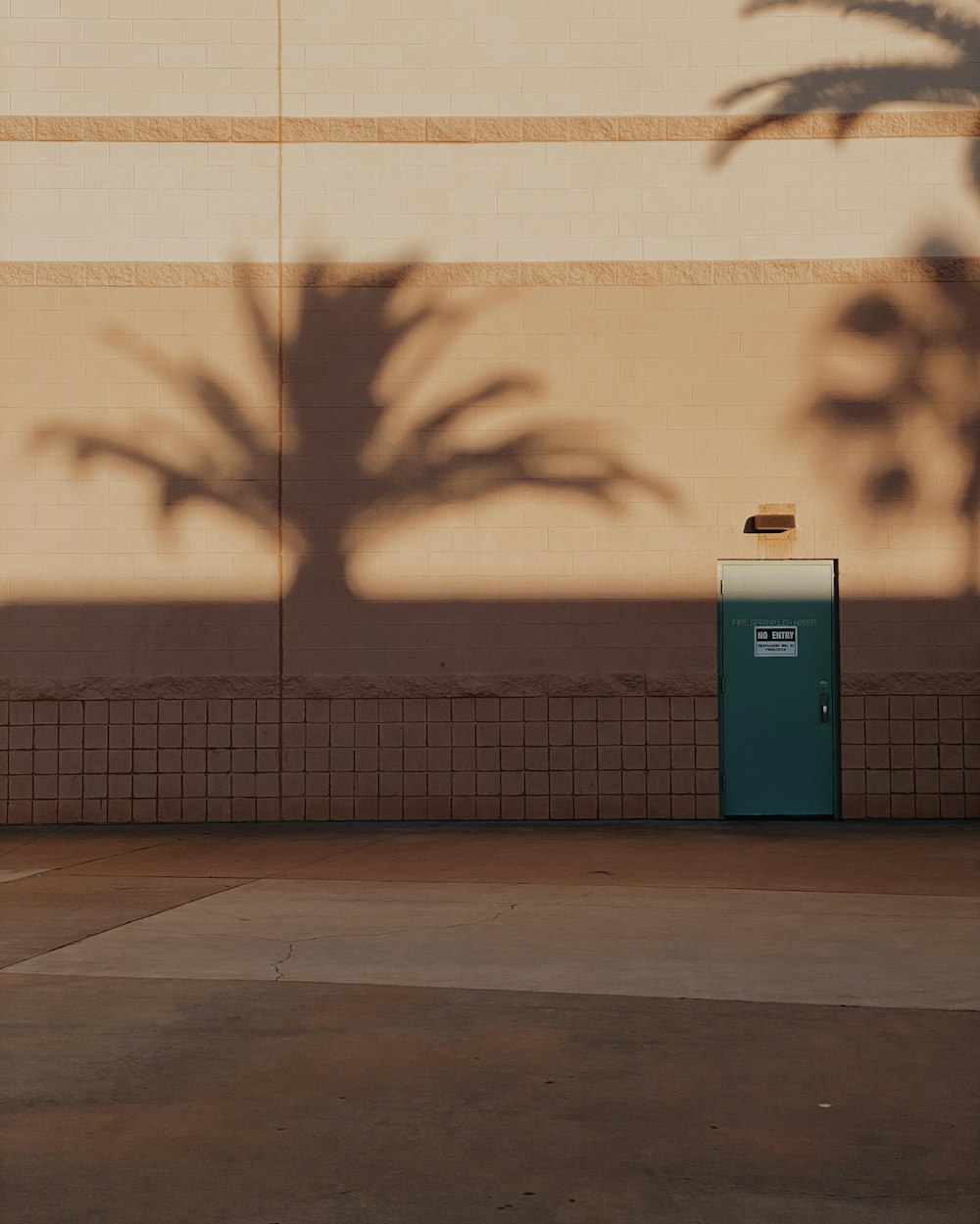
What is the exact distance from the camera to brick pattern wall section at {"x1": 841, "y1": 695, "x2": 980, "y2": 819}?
16.5m

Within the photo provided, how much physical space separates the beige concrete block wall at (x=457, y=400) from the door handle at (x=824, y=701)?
0.17 meters

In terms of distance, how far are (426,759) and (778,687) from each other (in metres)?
3.86

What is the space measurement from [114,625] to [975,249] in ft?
33.2

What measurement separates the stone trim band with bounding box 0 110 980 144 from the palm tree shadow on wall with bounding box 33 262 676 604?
1.49 metres

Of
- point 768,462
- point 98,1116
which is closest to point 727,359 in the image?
point 768,462

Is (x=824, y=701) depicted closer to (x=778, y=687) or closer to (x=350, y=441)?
(x=778, y=687)

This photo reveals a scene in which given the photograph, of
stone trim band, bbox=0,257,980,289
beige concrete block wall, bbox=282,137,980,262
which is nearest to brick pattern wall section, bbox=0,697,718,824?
stone trim band, bbox=0,257,980,289

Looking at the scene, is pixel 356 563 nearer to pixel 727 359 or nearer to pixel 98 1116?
pixel 727 359

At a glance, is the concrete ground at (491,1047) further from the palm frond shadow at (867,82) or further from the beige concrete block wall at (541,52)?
the beige concrete block wall at (541,52)

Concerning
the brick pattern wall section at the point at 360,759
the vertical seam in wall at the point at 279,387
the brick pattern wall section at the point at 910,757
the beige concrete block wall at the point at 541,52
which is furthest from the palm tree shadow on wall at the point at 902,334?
the vertical seam in wall at the point at 279,387

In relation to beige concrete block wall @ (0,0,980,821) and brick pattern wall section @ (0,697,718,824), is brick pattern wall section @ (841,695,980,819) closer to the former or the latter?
beige concrete block wall @ (0,0,980,821)

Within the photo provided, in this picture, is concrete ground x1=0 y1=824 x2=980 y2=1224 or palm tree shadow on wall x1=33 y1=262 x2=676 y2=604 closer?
concrete ground x1=0 y1=824 x2=980 y2=1224

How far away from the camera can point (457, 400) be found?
1661 centimetres

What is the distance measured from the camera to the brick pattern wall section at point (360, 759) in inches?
651
